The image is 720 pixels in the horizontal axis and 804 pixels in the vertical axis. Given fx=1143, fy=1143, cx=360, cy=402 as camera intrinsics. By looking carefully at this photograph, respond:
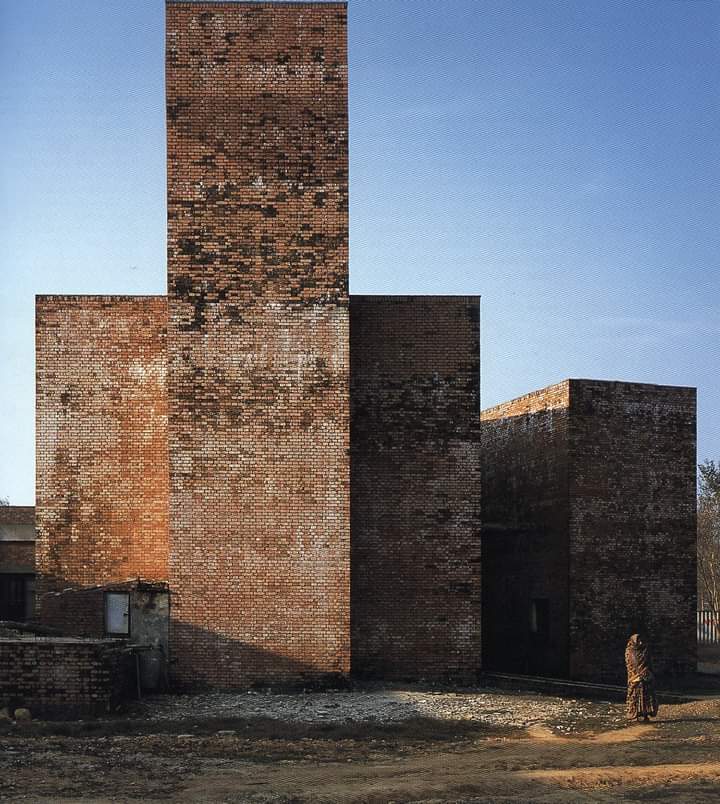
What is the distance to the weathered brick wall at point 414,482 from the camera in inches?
814

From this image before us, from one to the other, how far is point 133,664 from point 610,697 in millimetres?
8305

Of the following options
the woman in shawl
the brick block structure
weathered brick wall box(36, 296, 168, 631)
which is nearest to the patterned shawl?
the woman in shawl

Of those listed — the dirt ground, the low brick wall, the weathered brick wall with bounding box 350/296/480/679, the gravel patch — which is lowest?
the gravel patch

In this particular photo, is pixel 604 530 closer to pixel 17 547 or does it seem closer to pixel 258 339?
pixel 258 339

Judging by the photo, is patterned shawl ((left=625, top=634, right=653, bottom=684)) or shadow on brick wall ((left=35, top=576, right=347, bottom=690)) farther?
shadow on brick wall ((left=35, top=576, right=347, bottom=690))

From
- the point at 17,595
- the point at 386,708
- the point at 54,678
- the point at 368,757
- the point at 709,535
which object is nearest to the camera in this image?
the point at 368,757

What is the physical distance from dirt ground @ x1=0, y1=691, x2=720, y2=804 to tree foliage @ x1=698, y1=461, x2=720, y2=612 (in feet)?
74.9

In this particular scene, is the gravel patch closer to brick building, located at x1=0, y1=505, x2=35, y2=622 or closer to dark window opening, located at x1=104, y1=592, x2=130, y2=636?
dark window opening, located at x1=104, y1=592, x2=130, y2=636

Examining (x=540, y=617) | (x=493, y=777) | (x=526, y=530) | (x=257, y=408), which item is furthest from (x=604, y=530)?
(x=493, y=777)

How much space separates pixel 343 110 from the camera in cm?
1967

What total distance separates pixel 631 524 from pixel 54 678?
12994 millimetres

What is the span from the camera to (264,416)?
19.2 metres

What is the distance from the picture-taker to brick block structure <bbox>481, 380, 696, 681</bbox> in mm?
23672

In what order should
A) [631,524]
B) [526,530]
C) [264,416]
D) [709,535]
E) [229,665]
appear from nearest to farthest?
[229,665] < [264,416] < [631,524] < [526,530] < [709,535]
